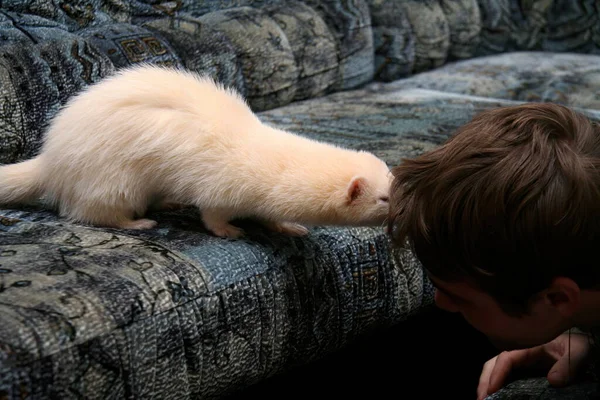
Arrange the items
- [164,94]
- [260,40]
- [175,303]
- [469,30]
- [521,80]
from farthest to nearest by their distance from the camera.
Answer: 1. [469,30]
2. [521,80]
3. [260,40]
4. [164,94]
5. [175,303]

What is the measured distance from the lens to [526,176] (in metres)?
0.95

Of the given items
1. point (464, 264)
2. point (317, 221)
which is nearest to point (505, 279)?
point (464, 264)

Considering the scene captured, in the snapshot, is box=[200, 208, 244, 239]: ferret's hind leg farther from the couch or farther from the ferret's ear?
the ferret's ear

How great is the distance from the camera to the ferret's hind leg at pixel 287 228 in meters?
1.39

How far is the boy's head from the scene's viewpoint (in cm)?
94

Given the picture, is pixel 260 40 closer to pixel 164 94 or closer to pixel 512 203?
pixel 164 94

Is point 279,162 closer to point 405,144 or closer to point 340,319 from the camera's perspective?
point 340,319

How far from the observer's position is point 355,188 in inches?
51.3

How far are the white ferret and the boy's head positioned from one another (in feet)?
0.81

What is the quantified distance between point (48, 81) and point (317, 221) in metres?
0.79

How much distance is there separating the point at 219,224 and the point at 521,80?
2079mm

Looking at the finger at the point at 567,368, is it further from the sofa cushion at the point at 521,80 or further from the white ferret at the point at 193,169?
the sofa cushion at the point at 521,80

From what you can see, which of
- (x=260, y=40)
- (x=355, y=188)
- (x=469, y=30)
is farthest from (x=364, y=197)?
(x=469, y=30)

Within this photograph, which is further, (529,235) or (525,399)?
(525,399)
